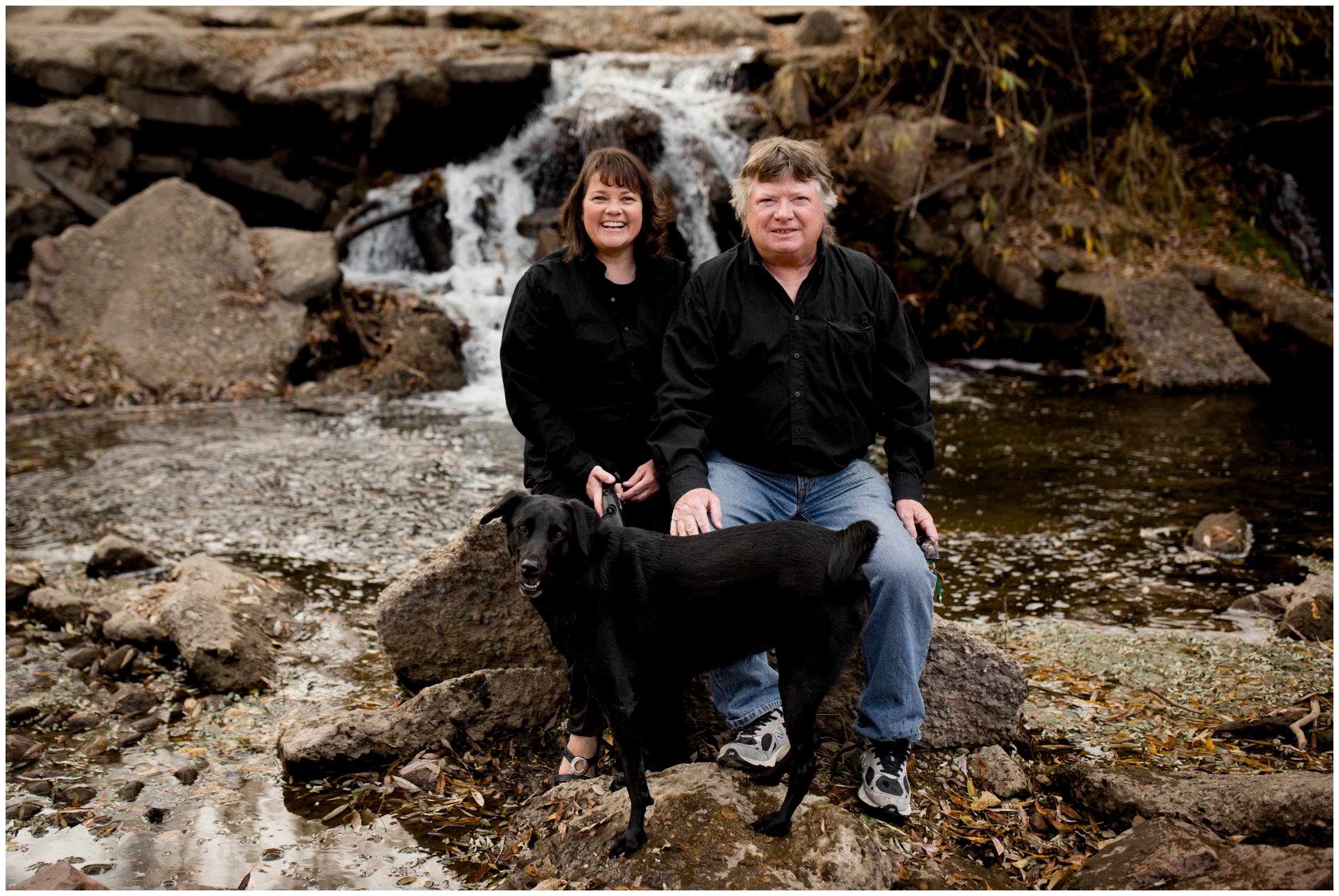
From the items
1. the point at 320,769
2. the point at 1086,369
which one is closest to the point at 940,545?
the point at 320,769

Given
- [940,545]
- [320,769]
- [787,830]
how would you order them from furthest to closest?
[940,545] < [320,769] < [787,830]

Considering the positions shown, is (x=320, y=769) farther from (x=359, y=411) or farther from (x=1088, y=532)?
(x=359, y=411)

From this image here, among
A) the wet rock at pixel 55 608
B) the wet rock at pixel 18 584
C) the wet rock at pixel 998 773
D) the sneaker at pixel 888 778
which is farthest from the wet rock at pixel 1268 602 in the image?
the wet rock at pixel 18 584

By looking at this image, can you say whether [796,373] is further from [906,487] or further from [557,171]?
[557,171]

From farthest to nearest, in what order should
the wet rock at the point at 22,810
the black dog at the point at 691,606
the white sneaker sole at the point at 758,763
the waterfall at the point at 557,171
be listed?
the waterfall at the point at 557,171
the wet rock at the point at 22,810
the white sneaker sole at the point at 758,763
the black dog at the point at 691,606

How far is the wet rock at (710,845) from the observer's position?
2578mm

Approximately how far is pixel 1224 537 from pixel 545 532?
195 inches

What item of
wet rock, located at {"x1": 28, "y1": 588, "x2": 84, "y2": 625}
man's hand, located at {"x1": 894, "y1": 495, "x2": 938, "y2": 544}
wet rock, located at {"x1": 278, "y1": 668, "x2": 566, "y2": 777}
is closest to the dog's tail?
man's hand, located at {"x1": 894, "y1": 495, "x2": 938, "y2": 544}

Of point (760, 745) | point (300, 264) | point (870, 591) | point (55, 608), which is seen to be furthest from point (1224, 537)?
point (300, 264)

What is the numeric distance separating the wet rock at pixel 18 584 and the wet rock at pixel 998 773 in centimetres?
503

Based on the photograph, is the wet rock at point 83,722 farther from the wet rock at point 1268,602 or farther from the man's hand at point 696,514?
the wet rock at point 1268,602

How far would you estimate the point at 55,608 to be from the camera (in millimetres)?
4848

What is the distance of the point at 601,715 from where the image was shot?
332 centimetres

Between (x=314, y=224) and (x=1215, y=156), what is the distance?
41.7ft
